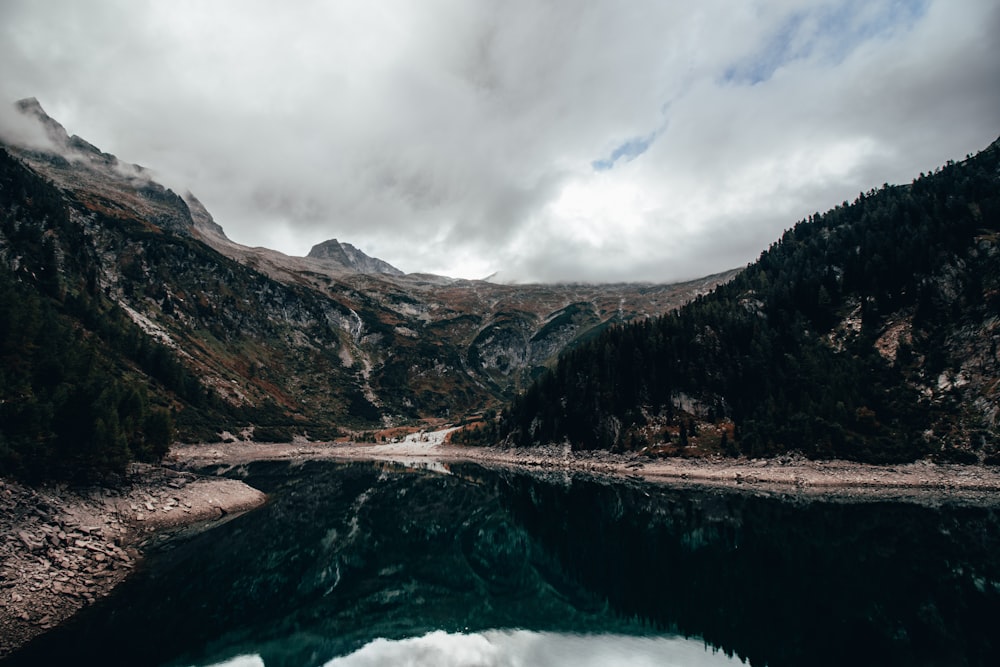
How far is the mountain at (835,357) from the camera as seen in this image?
217ft

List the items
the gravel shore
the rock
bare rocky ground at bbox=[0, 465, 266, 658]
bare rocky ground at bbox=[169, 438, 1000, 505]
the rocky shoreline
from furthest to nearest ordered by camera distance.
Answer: the gravel shore
bare rocky ground at bbox=[169, 438, 1000, 505]
the rock
the rocky shoreline
bare rocky ground at bbox=[0, 465, 266, 658]

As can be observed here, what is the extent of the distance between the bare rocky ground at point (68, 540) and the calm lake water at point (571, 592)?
5.00 ft

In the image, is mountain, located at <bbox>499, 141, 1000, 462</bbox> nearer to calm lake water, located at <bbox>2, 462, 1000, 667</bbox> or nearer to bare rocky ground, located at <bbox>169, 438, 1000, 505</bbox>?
bare rocky ground, located at <bbox>169, 438, 1000, 505</bbox>

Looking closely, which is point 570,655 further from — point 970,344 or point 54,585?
point 970,344

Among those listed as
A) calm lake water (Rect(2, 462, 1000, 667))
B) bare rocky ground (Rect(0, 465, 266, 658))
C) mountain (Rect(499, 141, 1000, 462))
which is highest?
mountain (Rect(499, 141, 1000, 462))

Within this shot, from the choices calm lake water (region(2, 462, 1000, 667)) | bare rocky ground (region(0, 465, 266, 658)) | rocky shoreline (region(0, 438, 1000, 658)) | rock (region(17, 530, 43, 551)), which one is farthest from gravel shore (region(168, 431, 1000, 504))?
rock (region(17, 530, 43, 551))

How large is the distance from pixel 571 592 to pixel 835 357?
263 ft

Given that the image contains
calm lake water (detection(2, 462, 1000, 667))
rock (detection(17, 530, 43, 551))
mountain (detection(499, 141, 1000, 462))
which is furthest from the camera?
mountain (detection(499, 141, 1000, 462))

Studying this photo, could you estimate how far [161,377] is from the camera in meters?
130

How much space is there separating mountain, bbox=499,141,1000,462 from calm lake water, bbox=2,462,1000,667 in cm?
2668

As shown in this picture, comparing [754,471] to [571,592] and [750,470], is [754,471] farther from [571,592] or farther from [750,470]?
[571,592]

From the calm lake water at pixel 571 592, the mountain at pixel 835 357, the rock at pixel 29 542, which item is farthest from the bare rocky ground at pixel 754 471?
the rock at pixel 29 542

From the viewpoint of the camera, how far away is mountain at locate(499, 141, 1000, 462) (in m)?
66.2

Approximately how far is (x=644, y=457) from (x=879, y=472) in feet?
122
